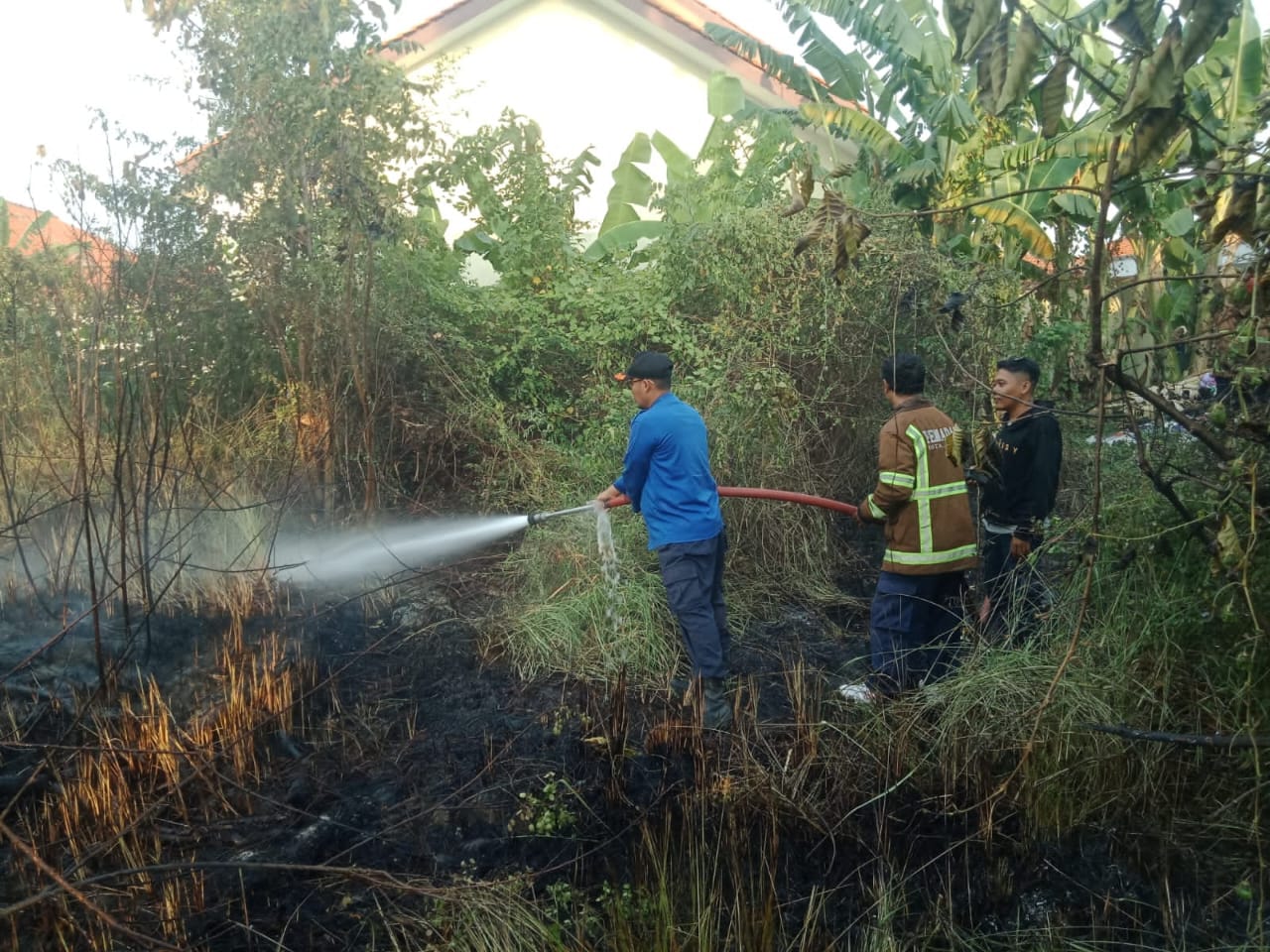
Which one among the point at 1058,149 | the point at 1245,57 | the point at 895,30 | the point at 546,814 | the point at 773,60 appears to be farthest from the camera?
the point at 773,60

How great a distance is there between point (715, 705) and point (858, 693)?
67 cm

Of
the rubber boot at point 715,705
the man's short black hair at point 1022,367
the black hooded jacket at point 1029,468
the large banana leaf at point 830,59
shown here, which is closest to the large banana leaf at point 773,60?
the large banana leaf at point 830,59

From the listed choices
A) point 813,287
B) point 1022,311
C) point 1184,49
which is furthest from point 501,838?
point 1022,311

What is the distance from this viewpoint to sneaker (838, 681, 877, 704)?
15.1ft

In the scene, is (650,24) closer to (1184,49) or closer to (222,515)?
(222,515)

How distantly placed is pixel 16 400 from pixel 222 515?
1290 millimetres

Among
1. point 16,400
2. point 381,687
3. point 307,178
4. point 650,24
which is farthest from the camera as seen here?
point 650,24

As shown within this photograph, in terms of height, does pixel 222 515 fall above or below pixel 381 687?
above

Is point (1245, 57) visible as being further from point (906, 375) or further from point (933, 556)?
point (933, 556)

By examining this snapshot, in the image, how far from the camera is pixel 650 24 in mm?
12508

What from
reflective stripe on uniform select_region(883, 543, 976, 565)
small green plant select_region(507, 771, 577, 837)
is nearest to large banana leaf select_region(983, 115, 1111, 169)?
reflective stripe on uniform select_region(883, 543, 976, 565)

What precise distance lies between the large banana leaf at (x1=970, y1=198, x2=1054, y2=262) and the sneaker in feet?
17.7

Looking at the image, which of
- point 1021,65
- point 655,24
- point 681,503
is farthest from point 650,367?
point 655,24

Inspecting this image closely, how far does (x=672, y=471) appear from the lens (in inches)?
197
